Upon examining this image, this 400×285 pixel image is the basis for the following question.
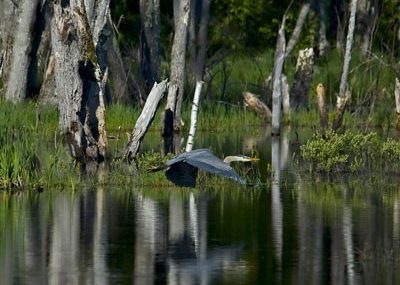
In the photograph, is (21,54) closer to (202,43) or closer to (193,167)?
(202,43)

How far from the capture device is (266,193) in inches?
622

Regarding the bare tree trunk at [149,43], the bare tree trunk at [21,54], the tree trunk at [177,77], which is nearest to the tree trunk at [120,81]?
the bare tree trunk at [149,43]

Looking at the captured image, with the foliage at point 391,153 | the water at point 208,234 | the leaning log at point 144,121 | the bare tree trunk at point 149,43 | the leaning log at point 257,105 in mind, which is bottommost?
the water at point 208,234

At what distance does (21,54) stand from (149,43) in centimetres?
260

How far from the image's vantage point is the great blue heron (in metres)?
13.6

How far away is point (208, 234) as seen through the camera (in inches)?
503

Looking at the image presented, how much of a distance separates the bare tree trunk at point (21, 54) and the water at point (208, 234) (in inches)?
290

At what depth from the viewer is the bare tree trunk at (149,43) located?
979 inches

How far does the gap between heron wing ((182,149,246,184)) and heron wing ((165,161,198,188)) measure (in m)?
0.48

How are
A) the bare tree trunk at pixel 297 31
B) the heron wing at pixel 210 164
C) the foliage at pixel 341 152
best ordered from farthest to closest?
the bare tree trunk at pixel 297 31
the foliage at pixel 341 152
the heron wing at pixel 210 164

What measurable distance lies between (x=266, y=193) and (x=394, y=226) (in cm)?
273

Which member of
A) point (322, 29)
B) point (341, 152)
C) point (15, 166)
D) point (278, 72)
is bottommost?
point (15, 166)

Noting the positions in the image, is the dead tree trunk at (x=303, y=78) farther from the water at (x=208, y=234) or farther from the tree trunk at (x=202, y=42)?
the water at (x=208, y=234)

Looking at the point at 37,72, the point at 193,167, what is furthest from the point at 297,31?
the point at 193,167
